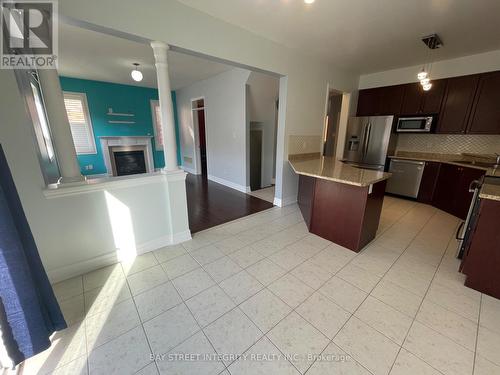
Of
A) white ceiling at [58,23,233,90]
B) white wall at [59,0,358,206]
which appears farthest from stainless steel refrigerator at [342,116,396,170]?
white ceiling at [58,23,233,90]

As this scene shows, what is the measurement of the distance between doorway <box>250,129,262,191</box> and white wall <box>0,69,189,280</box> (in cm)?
244

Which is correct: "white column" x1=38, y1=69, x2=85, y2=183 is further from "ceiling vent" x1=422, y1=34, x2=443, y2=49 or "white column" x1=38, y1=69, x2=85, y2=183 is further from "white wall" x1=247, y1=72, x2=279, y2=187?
"ceiling vent" x1=422, y1=34, x2=443, y2=49

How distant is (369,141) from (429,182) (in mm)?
1315

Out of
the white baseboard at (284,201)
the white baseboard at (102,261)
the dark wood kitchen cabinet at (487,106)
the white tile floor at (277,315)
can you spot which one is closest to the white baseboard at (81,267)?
the white baseboard at (102,261)

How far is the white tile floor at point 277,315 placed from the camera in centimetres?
122

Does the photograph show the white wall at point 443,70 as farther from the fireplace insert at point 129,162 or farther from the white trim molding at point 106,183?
the fireplace insert at point 129,162

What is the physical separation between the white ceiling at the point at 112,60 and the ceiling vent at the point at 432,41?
315cm

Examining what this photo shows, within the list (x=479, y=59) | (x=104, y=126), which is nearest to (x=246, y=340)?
(x=479, y=59)

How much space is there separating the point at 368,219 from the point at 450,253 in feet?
3.42

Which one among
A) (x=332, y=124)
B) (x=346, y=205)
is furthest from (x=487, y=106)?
(x=346, y=205)

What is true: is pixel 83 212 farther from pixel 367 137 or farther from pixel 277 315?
pixel 367 137

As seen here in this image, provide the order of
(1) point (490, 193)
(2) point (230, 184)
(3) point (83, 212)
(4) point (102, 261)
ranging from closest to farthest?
1. (1) point (490, 193)
2. (3) point (83, 212)
3. (4) point (102, 261)
4. (2) point (230, 184)

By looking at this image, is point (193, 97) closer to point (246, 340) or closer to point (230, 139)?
point (230, 139)

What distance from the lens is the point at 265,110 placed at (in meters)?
4.65
